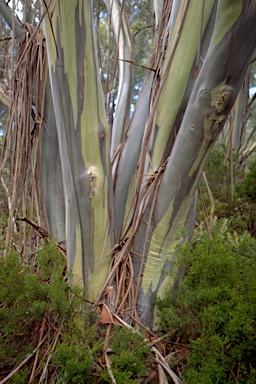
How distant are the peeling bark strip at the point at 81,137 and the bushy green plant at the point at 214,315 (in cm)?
45

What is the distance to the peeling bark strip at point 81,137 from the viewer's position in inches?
88.1

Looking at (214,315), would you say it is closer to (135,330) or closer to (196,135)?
(135,330)

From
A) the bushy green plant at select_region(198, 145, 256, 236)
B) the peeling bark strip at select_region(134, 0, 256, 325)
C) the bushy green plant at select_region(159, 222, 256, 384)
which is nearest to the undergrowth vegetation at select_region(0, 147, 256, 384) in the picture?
the bushy green plant at select_region(159, 222, 256, 384)

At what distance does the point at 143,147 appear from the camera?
2623 millimetres

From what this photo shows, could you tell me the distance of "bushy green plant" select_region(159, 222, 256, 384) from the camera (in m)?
1.90

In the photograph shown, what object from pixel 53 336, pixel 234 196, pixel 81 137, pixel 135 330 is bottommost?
pixel 53 336

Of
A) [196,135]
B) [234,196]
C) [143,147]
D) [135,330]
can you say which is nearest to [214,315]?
[135,330]

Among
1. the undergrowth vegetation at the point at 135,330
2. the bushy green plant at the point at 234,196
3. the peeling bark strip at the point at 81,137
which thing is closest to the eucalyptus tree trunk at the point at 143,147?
the peeling bark strip at the point at 81,137

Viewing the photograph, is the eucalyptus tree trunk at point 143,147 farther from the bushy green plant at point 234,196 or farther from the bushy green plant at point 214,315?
the bushy green plant at point 234,196

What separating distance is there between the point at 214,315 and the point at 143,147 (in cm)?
108

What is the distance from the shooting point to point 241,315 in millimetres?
1924

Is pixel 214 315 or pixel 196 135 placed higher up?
pixel 196 135

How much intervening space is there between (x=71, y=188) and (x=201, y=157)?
693mm

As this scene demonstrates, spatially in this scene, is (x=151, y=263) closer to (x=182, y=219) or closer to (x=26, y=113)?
(x=182, y=219)
